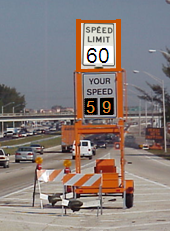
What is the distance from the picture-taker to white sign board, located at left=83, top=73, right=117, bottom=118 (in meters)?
14.2

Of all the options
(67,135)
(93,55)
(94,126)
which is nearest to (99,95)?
(94,126)

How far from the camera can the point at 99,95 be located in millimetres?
14258

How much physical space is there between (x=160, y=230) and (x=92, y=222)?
194 centimetres

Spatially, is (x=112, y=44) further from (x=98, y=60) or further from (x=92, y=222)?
(x=92, y=222)

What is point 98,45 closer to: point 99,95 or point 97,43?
point 97,43

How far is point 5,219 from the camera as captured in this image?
12406mm

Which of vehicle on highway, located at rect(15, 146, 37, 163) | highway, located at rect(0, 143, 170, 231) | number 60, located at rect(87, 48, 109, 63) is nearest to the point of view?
highway, located at rect(0, 143, 170, 231)

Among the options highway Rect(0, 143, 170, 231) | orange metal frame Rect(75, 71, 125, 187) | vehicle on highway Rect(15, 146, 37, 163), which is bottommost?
vehicle on highway Rect(15, 146, 37, 163)

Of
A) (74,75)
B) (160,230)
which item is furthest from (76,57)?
(160,230)

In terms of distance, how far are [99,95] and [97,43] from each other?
1422mm

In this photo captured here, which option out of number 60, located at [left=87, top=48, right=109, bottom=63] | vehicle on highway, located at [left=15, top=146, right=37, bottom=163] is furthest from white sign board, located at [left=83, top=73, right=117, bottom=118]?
vehicle on highway, located at [left=15, top=146, right=37, bottom=163]

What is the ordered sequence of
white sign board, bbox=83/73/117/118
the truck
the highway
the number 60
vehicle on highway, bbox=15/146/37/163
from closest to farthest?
the highway
white sign board, bbox=83/73/117/118
the number 60
vehicle on highway, bbox=15/146/37/163
the truck

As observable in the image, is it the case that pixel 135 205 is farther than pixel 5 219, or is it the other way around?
pixel 135 205

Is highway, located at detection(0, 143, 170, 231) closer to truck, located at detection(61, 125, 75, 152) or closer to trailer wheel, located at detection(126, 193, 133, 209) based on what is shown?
trailer wheel, located at detection(126, 193, 133, 209)
